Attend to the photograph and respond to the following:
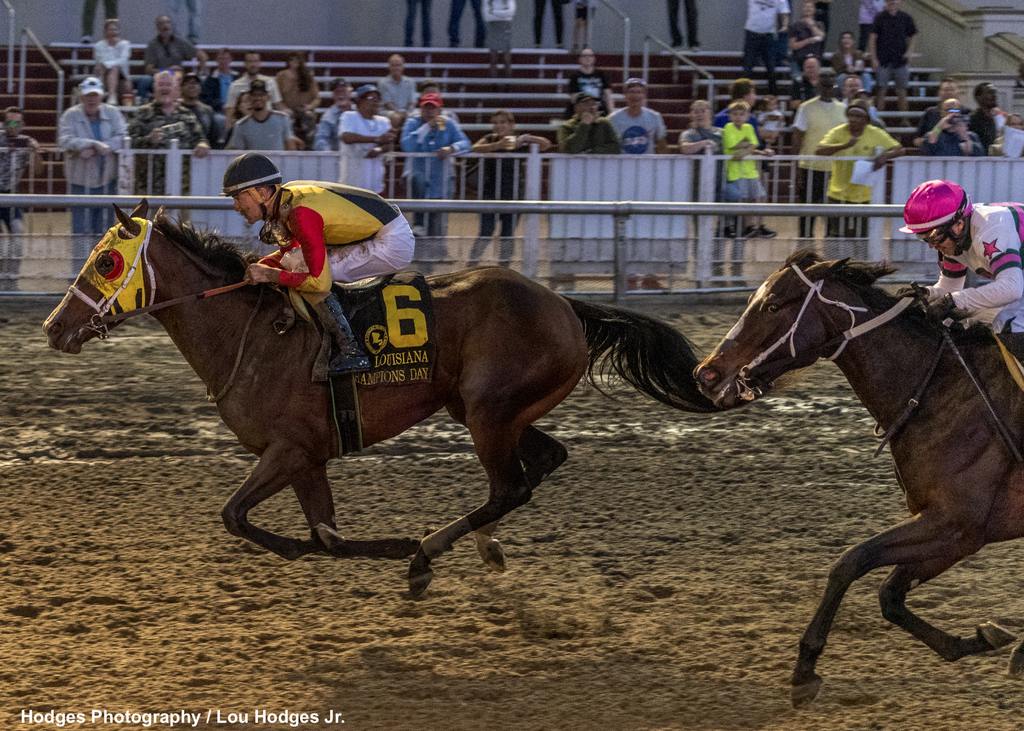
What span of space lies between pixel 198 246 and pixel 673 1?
14296 millimetres

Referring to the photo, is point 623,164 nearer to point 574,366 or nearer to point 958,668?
point 574,366

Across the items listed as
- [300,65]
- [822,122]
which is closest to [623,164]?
[822,122]

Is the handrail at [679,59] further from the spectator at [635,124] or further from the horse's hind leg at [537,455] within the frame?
the horse's hind leg at [537,455]

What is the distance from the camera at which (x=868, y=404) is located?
558 centimetres

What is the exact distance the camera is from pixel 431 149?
12.6 meters

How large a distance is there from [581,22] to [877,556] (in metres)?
14.8

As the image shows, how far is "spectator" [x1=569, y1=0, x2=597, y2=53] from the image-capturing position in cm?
1914

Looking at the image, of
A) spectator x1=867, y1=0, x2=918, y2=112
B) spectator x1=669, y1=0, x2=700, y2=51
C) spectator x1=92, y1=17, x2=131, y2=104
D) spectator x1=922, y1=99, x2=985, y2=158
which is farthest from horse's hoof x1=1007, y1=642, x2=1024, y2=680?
spectator x1=669, y1=0, x2=700, y2=51

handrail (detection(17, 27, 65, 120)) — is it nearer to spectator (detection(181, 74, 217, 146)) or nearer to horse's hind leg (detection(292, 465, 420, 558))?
spectator (detection(181, 74, 217, 146))

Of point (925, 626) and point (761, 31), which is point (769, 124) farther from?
point (925, 626)

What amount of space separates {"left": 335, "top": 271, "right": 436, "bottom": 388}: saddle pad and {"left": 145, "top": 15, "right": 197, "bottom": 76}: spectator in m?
9.85

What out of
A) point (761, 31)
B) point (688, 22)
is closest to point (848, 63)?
point (761, 31)

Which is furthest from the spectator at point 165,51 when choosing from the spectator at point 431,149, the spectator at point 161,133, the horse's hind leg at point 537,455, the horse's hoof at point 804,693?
the horse's hoof at point 804,693

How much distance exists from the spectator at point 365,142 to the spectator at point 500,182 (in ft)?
2.63
